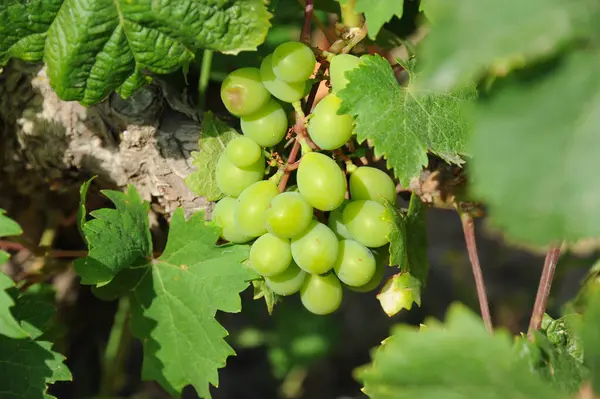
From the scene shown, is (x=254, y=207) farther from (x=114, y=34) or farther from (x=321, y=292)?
(x=114, y=34)

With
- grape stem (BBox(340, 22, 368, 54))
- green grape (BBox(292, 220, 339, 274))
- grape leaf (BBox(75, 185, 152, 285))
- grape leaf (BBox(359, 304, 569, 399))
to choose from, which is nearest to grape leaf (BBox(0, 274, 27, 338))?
grape leaf (BBox(75, 185, 152, 285))

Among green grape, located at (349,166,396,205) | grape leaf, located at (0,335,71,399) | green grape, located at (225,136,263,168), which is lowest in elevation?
grape leaf, located at (0,335,71,399)

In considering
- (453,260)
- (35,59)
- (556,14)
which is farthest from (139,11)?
(453,260)

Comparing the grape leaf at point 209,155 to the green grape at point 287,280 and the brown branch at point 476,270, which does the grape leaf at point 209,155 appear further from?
the brown branch at point 476,270

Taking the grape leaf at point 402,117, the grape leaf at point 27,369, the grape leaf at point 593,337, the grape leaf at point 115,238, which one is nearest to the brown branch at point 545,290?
the grape leaf at point 402,117

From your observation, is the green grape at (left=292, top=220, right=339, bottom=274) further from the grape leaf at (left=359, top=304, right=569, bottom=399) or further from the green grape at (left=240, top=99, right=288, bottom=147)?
the grape leaf at (left=359, top=304, right=569, bottom=399)
